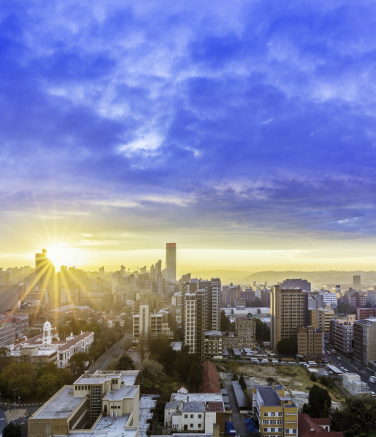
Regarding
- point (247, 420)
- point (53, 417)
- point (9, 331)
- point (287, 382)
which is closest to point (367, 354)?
point (287, 382)

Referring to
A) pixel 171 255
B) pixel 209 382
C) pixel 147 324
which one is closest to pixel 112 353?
pixel 147 324

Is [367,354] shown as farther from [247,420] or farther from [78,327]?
[78,327]

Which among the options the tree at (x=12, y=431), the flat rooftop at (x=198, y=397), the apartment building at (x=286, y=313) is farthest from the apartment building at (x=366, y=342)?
the tree at (x=12, y=431)

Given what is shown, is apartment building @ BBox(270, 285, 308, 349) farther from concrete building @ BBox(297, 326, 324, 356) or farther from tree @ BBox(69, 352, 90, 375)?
tree @ BBox(69, 352, 90, 375)

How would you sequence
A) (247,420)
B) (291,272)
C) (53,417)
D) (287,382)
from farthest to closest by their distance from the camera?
(291,272)
(287,382)
(247,420)
(53,417)

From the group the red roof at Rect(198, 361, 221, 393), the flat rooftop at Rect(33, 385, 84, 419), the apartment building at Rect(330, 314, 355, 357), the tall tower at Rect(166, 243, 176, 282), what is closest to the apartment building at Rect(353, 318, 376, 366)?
the apartment building at Rect(330, 314, 355, 357)

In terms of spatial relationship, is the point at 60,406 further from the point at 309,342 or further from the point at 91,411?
the point at 309,342
